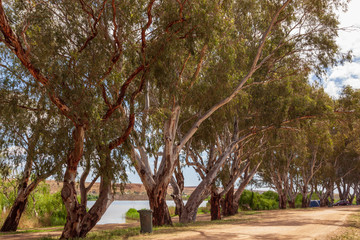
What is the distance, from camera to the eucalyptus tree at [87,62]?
9516 millimetres

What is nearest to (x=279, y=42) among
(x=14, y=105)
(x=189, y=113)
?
(x=189, y=113)

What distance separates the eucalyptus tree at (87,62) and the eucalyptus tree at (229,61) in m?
1.49

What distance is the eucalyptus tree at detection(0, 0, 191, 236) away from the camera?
952cm

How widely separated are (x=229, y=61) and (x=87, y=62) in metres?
6.45

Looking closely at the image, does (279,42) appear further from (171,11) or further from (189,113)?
(171,11)

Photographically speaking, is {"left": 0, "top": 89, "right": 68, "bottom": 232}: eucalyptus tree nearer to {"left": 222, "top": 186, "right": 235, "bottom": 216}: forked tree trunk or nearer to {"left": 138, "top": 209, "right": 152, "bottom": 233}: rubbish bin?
{"left": 138, "top": 209, "right": 152, "bottom": 233}: rubbish bin

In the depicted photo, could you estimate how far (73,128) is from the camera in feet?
35.6

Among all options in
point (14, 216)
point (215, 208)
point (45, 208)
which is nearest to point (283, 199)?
point (215, 208)

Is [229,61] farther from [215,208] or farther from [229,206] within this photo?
[229,206]

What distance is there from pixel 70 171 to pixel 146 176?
4.11 meters

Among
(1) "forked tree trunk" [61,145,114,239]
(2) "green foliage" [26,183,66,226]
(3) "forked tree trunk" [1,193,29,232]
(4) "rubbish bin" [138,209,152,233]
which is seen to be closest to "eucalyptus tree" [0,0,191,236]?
(1) "forked tree trunk" [61,145,114,239]

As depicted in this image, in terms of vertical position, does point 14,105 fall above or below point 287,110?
below

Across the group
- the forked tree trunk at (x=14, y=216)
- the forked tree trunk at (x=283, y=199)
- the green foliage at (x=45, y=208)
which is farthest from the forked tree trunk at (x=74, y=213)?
the forked tree trunk at (x=283, y=199)

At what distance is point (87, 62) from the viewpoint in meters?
10.1
